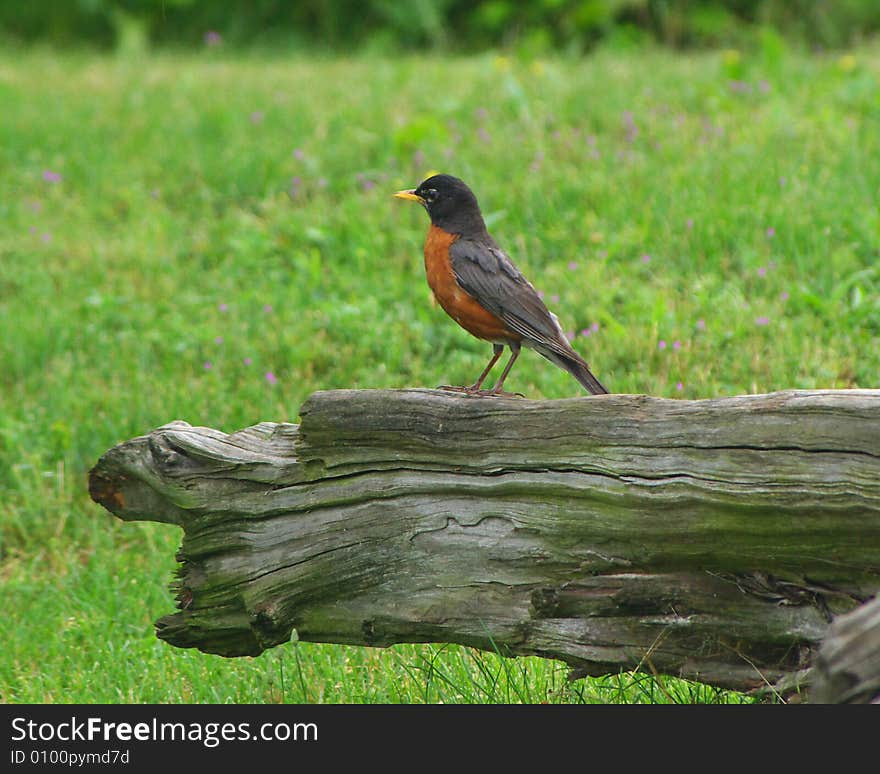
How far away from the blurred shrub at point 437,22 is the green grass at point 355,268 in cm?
181

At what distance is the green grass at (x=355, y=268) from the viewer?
563 cm

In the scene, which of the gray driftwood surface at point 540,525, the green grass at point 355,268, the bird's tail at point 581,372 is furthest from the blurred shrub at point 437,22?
the gray driftwood surface at point 540,525

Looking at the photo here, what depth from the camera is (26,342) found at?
789 cm

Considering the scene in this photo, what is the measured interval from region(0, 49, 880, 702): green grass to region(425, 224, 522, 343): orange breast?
1308 mm

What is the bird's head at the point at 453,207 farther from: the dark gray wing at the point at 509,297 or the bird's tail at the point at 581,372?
the bird's tail at the point at 581,372

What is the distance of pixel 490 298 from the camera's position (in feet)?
15.9

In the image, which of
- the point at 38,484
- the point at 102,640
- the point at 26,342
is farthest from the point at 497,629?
the point at 26,342

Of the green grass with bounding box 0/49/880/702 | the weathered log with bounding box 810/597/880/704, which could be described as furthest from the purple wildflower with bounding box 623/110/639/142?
the weathered log with bounding box 810/597/880/704

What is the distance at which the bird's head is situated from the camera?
17.4ft

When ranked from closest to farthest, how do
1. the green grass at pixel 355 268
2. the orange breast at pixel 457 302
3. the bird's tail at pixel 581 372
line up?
1. the bird's tail at pixel 581 372
2. the orange breast at pixel 457 302
3. the green grass at pixel 355 268

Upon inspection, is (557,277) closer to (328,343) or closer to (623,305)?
(623,305)

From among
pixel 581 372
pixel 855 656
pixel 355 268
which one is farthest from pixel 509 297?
pixel 355 268

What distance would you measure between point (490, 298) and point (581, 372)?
1.56ft
